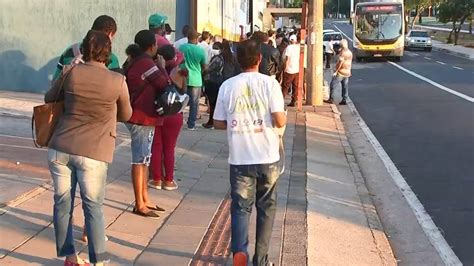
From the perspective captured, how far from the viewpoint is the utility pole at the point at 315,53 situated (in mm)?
16875

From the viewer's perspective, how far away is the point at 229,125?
16.4 ft

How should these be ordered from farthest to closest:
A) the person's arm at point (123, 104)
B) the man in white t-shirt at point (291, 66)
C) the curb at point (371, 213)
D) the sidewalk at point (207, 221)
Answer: the man in white t-shirt at point (291, 66)
the curb at point (371, 213)
the sidewalk at point (207, 221)
the person's arm at point (123, 104)

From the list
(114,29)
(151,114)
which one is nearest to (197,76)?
(151,114)

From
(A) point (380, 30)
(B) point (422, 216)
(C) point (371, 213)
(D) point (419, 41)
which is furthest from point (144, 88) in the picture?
(D) point (419, 41)

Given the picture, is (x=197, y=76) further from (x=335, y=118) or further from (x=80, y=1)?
(x=80, y=1)

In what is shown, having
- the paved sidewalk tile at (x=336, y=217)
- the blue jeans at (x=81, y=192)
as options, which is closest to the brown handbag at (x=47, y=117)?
the blue jeans at (x=81, y=192)

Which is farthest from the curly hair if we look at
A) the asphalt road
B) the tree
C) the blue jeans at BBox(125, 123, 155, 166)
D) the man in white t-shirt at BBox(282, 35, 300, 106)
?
the tree

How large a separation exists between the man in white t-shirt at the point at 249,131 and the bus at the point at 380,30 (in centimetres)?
3536

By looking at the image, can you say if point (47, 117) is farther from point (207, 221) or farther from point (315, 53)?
point (315, 53)

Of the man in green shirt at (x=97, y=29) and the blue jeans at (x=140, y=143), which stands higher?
the man in green shirt at (x=97, y=29)

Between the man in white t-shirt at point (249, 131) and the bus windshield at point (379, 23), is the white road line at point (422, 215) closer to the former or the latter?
the man in white t-shirt at point (249, 131)

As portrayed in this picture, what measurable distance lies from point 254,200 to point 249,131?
21.5 inches

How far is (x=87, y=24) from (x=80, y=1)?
0.57 meters

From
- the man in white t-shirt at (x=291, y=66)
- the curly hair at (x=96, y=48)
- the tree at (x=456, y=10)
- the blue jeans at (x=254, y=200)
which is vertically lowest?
the blue jeans at (x=254, y=200)
